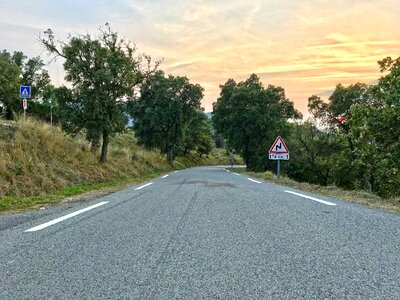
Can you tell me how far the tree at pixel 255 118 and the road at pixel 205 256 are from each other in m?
33.7

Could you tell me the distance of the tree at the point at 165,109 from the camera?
43500 mm

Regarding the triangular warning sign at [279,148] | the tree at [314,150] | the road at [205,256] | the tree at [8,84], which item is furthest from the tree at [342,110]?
the tree at [8,84]

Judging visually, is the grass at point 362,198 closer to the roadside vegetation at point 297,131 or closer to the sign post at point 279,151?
the sign post at point 279,151

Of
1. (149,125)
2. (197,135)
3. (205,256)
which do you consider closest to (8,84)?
(149,125)

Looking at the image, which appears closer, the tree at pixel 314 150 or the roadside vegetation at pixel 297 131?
the roadside vegetation at pixel 297 131

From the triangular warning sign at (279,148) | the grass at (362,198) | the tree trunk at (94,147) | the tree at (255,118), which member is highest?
the tree at (255,118)

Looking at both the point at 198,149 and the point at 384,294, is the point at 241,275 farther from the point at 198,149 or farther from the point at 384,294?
the point at 198,149

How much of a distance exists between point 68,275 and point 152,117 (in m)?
40.2

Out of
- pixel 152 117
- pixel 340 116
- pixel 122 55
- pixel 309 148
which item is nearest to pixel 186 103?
pixel 152 117

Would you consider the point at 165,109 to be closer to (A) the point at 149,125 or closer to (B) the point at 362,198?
(A) the point at 149,125

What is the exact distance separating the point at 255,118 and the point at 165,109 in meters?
10.9

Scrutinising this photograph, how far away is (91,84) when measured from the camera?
63.7 feet

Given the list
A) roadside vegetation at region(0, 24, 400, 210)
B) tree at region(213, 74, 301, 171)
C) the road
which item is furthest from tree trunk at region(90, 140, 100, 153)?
tree at region(213, 74, 301, 171)

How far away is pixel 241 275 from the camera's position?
10.4 feet
